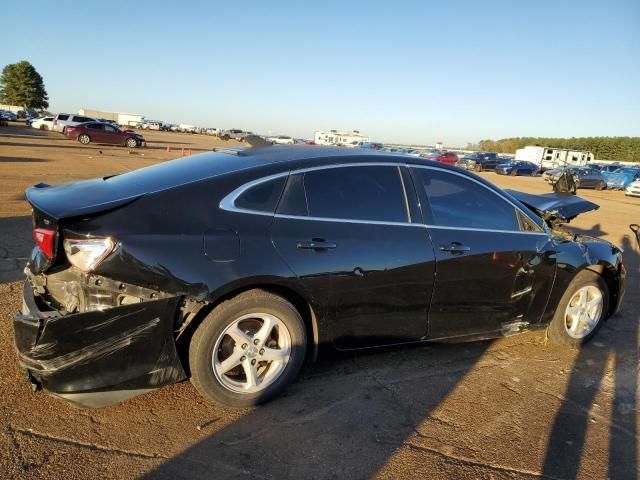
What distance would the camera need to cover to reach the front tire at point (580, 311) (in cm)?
442

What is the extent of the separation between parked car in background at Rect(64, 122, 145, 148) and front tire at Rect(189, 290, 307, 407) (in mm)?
33743

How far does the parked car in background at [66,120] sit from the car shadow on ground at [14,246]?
30.6 m

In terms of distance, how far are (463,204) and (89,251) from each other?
2747 mm

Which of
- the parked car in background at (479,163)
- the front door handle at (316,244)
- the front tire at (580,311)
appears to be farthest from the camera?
the parked car in background at (479,163)

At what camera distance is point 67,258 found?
2.77 metres

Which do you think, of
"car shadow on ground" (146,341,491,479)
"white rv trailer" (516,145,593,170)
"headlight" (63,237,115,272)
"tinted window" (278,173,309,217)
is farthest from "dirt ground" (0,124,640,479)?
"white rv trailer" (516,145,593,170)

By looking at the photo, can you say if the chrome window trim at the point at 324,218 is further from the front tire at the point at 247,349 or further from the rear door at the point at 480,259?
the front tire at the point at 247,349

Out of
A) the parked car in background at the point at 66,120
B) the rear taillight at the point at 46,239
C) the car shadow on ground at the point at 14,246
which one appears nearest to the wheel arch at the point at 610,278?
the rear taillight at the point at 46,239

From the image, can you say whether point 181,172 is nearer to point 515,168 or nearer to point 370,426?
point 370,426

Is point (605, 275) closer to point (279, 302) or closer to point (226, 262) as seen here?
point (279, 302)

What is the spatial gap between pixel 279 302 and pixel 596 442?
2168 millimetres

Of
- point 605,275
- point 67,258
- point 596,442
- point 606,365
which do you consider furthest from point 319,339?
point 605,275

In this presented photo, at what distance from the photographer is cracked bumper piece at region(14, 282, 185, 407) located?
2674mm

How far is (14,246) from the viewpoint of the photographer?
6359 mm
